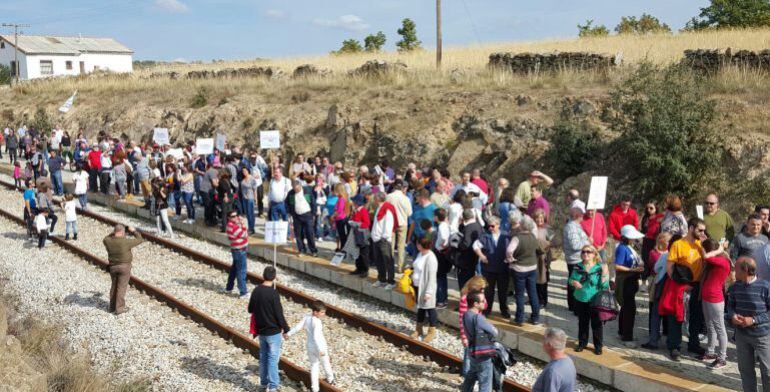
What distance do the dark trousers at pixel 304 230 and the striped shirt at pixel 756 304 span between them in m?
9.08

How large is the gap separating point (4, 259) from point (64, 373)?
8224 millimetres

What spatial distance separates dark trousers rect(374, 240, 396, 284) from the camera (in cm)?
1211

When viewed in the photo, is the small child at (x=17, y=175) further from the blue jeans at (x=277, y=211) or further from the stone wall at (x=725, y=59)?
the stone wall at (x=725, y=59)

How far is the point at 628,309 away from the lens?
379 inches

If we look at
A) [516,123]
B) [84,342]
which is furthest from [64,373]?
[516,123]

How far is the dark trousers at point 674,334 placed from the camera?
29.4 feet

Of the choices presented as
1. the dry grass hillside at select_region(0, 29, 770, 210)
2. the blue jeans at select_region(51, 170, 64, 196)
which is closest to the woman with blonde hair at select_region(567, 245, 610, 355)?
the dry grass hillside at select_region(0, 29, 770, 210)

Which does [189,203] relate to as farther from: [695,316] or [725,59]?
[725,59]

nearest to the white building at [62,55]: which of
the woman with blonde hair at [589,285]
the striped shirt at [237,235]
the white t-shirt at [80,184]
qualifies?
the white t-shirt at [80,184]

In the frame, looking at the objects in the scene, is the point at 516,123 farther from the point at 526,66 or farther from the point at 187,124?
the point at 187,124

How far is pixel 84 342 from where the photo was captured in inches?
428

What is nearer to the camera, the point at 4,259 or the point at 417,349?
the point at 417,349

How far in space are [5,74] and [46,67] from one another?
4.32 meters

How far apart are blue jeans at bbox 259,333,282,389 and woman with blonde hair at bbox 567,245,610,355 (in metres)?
3.85
